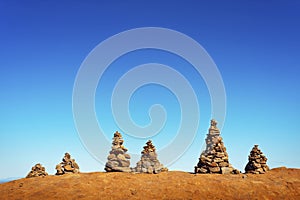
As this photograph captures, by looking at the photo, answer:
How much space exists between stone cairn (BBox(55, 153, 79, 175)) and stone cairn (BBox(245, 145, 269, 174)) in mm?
29881

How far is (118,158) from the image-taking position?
4956 cm

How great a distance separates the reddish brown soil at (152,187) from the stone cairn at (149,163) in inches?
85.7

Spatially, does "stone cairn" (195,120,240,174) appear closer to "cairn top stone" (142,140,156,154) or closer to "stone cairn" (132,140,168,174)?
"stone cairn" (132,140,168,174)

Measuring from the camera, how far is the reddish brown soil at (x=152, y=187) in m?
38.8

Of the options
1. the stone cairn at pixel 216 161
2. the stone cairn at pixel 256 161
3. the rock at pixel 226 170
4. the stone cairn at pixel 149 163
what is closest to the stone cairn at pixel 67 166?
the stone cairn at pixel 149 163

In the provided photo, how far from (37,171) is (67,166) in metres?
6.33

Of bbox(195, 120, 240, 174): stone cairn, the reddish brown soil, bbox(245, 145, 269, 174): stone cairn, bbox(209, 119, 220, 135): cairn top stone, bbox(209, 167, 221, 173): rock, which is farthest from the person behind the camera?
bbox(209, 119, 220, 135): cairn top stone

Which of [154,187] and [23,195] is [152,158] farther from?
[23,195]

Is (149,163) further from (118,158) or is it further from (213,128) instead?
(213,128)

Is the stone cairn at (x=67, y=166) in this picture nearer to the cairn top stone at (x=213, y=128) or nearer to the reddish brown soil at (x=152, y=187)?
the reddish brown soil at (x=152, y=187)

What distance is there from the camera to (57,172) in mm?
49062

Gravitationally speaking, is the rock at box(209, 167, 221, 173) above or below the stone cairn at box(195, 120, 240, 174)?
below

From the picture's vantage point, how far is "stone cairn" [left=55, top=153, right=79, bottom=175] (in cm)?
4909

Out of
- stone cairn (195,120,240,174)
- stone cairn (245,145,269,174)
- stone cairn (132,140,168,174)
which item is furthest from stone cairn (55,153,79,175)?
stone cairn (245,145,269,174)
